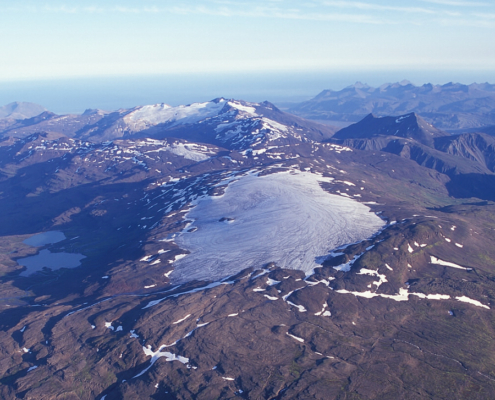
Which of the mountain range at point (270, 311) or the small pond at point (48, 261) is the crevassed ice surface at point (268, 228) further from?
the small pond at point (48, 261)

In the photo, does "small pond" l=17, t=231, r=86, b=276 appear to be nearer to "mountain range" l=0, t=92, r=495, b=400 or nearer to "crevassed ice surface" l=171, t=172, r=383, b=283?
"mountain range" l=0, t=92, r=495, b=400

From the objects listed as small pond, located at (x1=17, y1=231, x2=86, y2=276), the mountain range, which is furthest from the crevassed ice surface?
small pond, located at (x1=17, y1=231, x2=86, y2=276)

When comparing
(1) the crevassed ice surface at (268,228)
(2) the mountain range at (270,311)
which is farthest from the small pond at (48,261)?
(1) the crevassed ice surface at (268,228)

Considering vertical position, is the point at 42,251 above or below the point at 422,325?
below

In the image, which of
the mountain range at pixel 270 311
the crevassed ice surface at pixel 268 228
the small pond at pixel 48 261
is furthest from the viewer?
the small pond at pixel 48 261

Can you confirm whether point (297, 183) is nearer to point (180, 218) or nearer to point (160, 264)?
point (180, 218)

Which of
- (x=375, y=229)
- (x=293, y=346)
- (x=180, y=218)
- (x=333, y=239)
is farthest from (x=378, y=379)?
(x=180, y=218)

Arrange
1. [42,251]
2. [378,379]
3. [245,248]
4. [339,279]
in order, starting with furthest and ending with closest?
1. [42,251]
2. [245,248]
3. [339,279]
4. [378,379]

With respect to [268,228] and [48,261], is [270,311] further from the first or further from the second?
[48,261]
